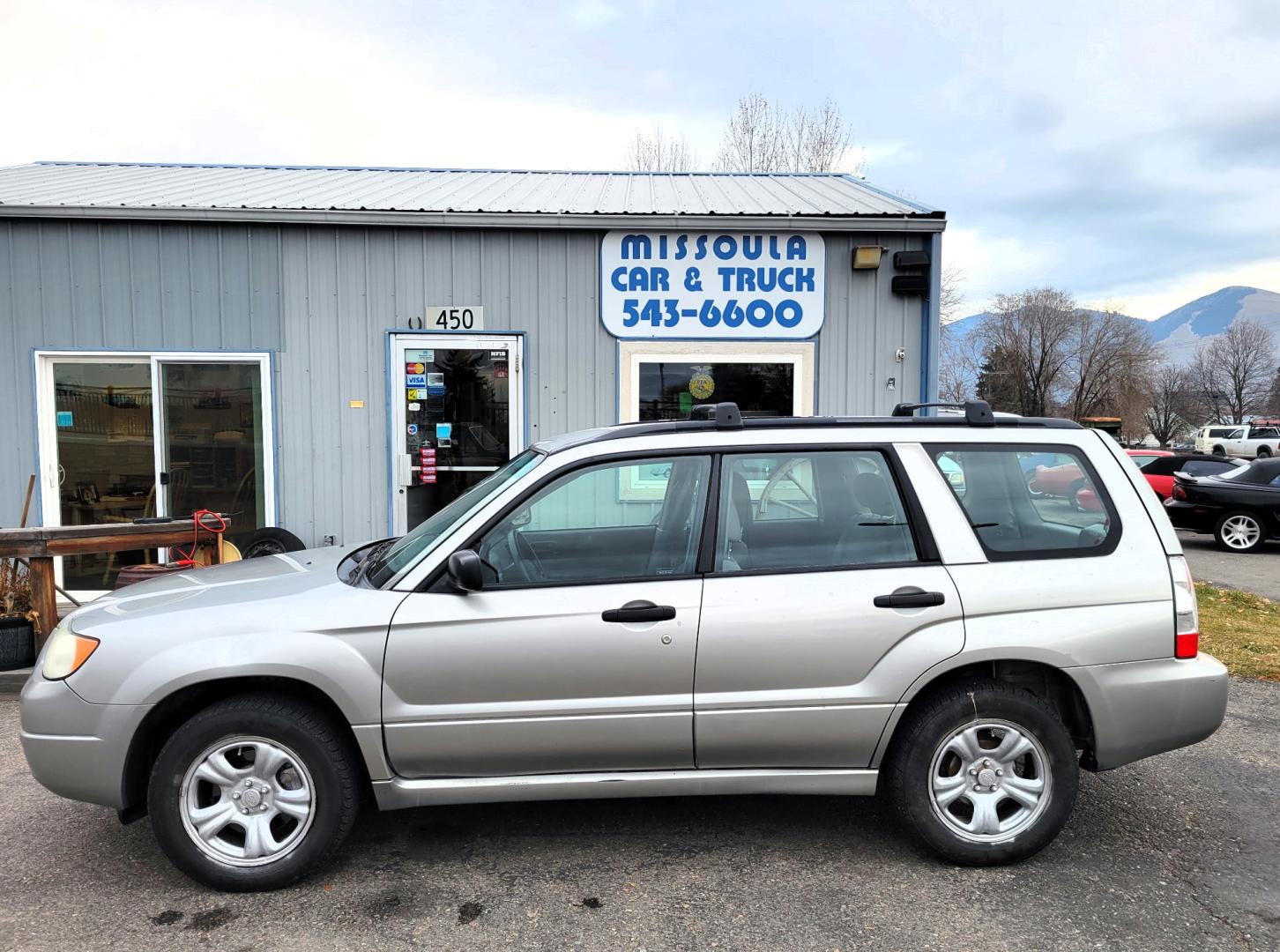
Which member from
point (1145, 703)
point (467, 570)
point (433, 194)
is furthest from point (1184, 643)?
point (433, 194)

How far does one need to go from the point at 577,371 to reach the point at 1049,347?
62.2 m

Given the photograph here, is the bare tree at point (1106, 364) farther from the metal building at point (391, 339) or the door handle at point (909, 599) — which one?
the door handle at point (909, 599)

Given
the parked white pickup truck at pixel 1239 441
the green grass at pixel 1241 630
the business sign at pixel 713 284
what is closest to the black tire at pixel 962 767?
the green grass at pixel 1241 630

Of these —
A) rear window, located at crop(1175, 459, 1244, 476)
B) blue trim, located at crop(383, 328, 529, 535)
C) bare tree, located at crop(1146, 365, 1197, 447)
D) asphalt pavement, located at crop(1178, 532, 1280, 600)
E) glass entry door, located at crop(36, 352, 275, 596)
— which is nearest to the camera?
glass entry door, located at crop(36, 352, 275, 596)

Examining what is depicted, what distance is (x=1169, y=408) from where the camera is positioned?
224ft

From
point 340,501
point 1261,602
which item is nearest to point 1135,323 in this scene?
point 1261,602

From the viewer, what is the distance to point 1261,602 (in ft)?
27.0

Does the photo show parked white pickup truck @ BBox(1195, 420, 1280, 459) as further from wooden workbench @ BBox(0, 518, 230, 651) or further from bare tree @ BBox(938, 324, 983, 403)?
wooden workbench @ BBox(0, 518, 230, 651)

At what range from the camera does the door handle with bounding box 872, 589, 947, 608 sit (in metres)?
3.21

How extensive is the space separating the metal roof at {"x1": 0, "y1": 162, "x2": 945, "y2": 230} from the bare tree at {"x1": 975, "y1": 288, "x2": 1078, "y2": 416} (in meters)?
56.8

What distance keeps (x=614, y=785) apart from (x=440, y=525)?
4.21 ft

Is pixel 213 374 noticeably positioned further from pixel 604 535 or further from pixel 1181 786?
pixel 1181 786

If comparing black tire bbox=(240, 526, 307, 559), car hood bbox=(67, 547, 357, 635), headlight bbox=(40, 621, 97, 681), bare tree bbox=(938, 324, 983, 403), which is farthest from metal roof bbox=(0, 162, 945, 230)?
bare tree bbox=(938, 324, 983, 403)

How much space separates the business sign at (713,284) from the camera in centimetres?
784
